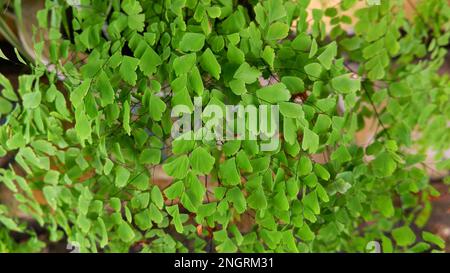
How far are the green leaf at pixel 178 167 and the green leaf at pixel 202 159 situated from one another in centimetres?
1

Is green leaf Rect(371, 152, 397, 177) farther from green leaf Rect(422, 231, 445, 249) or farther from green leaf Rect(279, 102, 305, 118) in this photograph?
green leaf Rect(279, 102, 305, 118)

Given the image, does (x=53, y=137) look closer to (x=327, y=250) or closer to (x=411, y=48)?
(x=327, y=250)

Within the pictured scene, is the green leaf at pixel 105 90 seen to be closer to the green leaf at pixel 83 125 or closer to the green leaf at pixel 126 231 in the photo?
the green leaf at pixel 83 125

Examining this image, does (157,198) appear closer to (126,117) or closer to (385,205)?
(126,117)

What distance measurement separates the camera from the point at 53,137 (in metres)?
0.80

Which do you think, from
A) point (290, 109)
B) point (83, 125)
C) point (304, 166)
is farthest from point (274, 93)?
point (83, 125)

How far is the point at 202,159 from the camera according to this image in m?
0.62

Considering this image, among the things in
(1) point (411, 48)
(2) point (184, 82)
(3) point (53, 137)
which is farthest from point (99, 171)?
(1) point (411, 48)

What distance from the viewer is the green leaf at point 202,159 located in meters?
0.62

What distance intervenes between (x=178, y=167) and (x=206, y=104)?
0.29ft

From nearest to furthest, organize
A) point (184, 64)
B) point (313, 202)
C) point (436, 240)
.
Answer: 1. point (184, 64)
2. point (313, 202)
3. point (436, 240)

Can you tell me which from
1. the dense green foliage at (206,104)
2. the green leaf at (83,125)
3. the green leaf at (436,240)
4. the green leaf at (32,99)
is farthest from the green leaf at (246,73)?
the green leaf at (436,240)

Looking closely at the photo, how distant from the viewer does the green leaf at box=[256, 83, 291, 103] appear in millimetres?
615

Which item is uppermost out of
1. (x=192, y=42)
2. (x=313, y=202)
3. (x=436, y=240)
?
(x=192, y=42)
